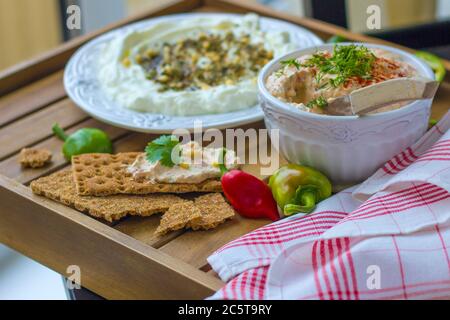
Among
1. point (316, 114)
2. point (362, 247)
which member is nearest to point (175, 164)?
point (316, 114)

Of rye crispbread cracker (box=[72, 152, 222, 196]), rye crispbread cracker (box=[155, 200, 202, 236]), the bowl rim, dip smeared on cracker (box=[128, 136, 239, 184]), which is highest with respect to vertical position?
the bowl rim

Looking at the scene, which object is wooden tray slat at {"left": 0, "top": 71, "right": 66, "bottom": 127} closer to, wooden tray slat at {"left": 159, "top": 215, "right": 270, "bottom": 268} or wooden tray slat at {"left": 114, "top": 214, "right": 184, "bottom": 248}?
wooden tray slat at {"left": 114, "top": 214, "right": 184, "bottom": 248}

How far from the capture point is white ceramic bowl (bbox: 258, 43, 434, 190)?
54.4 inches

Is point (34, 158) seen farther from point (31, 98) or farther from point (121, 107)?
point (31, 98)

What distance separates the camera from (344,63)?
4.73ft

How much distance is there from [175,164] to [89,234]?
0.21 meters

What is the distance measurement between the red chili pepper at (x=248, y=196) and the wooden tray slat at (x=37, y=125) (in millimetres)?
499

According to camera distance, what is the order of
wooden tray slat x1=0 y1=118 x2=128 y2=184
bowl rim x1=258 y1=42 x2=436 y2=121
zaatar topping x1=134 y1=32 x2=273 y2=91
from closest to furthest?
bowl rim x1=258 y1=42 x2=436 y2=121
wooden tray slat x1=0 y1=118 x2=128 y2=184
zaatar topping x1=134 y1=32 x2=273 y2=91

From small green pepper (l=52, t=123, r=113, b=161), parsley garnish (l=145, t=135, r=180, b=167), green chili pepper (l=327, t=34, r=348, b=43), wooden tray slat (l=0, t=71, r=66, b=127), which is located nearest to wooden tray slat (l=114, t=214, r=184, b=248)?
parsley garnish (l=145, t=135, r=180, b=167)

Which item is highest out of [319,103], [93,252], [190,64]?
[319,103]

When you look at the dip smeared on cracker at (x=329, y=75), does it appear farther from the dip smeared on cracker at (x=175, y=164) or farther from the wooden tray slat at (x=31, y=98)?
the wooden tray slat at (x=31, y=98)

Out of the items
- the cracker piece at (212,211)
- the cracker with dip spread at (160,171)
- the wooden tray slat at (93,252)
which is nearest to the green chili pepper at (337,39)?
the cracker with dip spread at (160,171)

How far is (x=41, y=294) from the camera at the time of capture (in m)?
2.43
